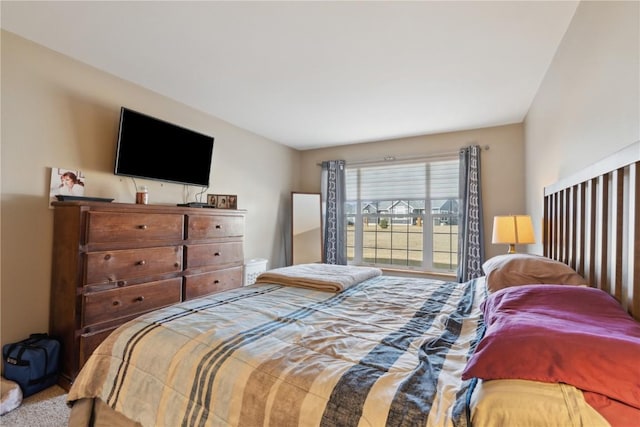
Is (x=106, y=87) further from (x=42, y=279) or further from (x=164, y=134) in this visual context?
(x=42, y=279)

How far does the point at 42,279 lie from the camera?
2.22 metres

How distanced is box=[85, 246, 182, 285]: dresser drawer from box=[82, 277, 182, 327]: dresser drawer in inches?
3.7

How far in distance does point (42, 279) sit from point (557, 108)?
4028 millimetres

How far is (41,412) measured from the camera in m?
1.82

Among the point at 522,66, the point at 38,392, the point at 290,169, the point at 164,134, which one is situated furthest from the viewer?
the point at 290,169

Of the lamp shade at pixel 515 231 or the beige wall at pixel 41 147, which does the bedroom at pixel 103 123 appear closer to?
the beige wall at pixel 41 147

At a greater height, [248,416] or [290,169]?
[290,169]

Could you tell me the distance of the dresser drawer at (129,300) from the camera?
207 centimetres

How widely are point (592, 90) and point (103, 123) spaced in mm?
3484

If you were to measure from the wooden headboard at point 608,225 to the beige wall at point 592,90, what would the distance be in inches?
4.8

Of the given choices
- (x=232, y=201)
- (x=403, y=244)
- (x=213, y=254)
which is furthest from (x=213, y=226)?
(x=403, y=244)

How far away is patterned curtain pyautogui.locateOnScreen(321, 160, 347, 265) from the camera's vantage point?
475 centimetres

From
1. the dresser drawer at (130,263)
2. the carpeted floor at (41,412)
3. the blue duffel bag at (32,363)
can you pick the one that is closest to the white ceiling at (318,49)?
the dresser drawer at (130,263)

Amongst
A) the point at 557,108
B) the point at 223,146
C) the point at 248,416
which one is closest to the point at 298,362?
the point at 248,416
